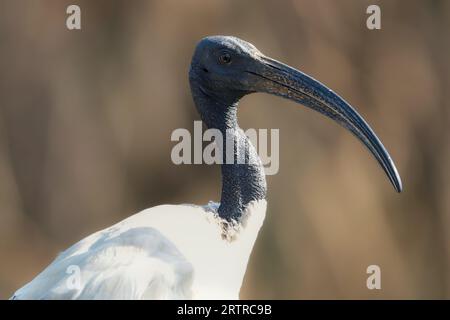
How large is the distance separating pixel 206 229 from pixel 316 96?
588mm

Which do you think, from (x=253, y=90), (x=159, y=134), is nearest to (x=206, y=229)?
(x=253, y=90)

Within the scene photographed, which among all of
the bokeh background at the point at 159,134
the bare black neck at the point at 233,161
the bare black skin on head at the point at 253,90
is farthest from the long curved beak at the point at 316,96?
the bokeh background at the point at 159,134

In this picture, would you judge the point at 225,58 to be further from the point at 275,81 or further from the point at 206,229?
the point at 206,229

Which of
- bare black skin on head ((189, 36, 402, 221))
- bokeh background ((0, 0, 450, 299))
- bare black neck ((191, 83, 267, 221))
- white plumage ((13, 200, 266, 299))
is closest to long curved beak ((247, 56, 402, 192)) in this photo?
bare black skin on head ((189, 36, 402, 221))

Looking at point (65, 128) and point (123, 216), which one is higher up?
point (65, 128)

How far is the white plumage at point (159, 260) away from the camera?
3.38 m

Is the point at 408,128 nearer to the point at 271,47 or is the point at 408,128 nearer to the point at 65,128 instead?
the point at 271,47

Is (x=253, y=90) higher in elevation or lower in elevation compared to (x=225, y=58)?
lower

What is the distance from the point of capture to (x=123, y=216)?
272 inches

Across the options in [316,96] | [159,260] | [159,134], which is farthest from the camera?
[159,134]

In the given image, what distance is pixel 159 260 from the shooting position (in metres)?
3.46

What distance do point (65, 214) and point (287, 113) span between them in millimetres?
1503

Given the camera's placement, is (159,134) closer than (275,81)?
No
